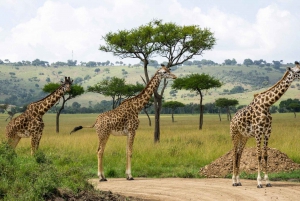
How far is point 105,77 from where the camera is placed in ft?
581

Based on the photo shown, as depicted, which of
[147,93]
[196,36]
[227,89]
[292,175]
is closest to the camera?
[292,175]

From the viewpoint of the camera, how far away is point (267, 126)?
1348 centimetres

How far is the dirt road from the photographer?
11.5 metres

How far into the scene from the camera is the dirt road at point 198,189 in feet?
37.9

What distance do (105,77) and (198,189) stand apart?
543ft

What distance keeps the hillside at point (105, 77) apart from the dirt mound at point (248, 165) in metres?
108

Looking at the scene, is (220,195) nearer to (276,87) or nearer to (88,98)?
(276,87)

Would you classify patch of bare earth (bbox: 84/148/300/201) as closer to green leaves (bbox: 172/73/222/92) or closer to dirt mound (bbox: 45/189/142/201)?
dirt mound (bbox: 45/189/142/201)

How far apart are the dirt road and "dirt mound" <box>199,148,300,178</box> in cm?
130

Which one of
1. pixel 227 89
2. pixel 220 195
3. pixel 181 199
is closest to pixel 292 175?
pixel 220 195

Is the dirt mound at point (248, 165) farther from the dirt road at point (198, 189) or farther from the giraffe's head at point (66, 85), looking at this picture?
the giraffe's head at point (66, 85)

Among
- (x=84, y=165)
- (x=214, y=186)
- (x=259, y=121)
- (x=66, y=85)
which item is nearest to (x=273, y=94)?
(x=259, y=121)

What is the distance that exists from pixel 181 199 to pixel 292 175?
5133 mm

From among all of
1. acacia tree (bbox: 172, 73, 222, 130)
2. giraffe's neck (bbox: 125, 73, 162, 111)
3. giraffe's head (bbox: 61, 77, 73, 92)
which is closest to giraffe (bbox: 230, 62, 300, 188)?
giraffe's neck (bbox: 125, 73, 162, 111)
